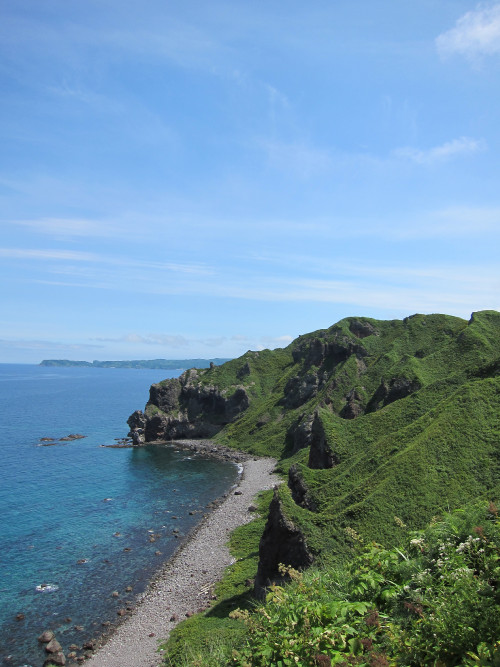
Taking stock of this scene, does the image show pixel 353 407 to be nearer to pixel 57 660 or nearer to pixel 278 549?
pixel 278 549

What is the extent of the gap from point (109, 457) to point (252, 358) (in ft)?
236

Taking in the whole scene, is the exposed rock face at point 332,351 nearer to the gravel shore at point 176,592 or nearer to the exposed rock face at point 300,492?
the gravel shore at point 176,592

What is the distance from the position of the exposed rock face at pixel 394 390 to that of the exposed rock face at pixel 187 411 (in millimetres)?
65143

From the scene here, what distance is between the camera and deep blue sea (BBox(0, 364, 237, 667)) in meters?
44.7

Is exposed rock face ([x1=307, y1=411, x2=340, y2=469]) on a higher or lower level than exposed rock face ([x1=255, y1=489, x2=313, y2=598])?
higher

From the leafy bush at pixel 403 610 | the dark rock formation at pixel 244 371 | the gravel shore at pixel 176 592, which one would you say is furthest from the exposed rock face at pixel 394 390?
the dark rock formation at pixel 244 371

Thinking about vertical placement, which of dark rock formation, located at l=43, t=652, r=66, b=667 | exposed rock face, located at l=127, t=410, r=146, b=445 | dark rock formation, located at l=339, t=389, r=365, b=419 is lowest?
dark rock formation, located at l=43, t=652, r=66, b=667

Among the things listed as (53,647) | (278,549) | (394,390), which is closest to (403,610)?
(278,549)

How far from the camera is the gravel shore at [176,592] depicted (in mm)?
38281

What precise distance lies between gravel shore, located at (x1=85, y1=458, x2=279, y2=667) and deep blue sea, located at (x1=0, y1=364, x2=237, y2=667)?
2242 millimetres

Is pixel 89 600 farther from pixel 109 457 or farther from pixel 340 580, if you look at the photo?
pixel 109 457

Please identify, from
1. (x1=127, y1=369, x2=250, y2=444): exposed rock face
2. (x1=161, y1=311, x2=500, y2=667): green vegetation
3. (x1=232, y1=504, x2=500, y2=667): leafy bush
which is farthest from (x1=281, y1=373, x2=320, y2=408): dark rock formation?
(x1=232, y1=504, x2=500, y2=667): leafy bush

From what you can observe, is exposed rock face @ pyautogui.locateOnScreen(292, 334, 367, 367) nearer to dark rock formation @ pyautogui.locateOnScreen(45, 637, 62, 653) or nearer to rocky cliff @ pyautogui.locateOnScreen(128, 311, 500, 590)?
rocky cliff @ pyautogui.locateOnScreen(128, 311, 500, 590)

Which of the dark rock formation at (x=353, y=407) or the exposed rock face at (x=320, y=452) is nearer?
the exposed rock face at (x=320, y=452)
